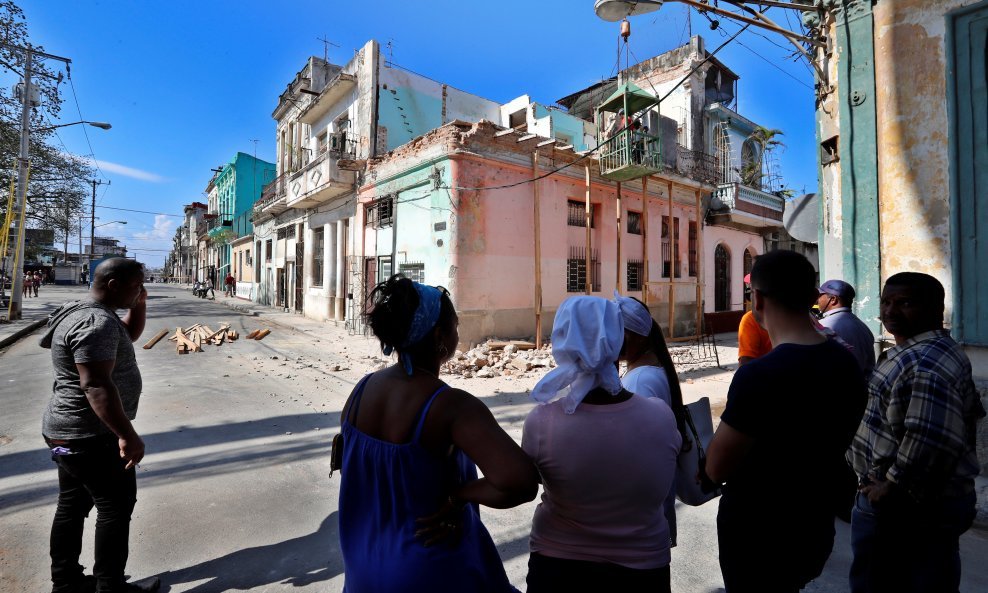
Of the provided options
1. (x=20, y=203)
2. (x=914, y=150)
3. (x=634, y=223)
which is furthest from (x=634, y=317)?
(x=20, y=203)

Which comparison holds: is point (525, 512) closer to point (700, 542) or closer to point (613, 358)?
point (700, 542)

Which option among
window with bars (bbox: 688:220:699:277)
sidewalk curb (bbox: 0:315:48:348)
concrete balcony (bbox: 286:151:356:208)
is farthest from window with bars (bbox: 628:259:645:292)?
sidewalk curb (bbox: 0:315:48:348)

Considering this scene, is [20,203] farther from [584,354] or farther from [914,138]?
[914,138]

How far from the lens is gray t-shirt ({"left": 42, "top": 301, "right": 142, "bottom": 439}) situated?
2.25 m

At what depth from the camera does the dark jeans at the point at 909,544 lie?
1.89 metres

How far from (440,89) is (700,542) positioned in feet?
54.7

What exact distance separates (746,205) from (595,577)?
66.1ft

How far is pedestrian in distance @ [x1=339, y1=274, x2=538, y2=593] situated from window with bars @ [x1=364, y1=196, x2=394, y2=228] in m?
12.8

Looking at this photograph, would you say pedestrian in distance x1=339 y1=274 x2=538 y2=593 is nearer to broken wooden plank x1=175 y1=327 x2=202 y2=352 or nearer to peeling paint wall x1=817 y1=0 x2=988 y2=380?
peeling paint wall x1=817 y1=0 x2=988 y2=380

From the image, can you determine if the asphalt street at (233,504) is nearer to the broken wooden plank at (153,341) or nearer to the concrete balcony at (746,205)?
the broken wooden plank at (153,341)

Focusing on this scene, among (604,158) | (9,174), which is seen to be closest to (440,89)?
(604,158)

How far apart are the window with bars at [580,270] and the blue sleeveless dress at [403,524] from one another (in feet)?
40.5

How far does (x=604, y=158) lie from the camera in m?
13.5

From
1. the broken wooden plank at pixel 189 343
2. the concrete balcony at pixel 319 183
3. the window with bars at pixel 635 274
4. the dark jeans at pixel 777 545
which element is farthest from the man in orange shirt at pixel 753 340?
the concrete balcony at pixel 319 183
